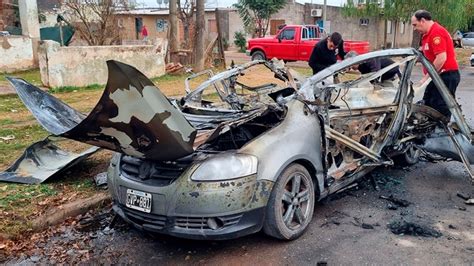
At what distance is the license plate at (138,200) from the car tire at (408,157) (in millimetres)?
3666

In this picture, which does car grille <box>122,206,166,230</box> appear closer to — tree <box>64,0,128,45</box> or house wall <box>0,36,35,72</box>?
house wall <box>0,36,35,72</box>

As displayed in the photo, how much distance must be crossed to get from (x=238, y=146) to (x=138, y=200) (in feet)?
3.29

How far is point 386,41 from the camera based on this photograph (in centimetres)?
3209

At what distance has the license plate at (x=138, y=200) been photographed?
3.49m

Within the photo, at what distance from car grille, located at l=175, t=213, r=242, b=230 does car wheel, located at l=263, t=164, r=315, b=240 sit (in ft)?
1.10

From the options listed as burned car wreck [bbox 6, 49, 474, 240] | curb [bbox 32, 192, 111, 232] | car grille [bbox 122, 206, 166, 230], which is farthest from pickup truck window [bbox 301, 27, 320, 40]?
car grille [bbox 122, 206, 166, 230]

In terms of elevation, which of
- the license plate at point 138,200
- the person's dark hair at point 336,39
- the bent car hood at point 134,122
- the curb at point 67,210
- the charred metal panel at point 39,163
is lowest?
the curb at point 67,210

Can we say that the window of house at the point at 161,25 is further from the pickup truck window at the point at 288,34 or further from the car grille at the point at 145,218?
the car grille at the point at 145,218

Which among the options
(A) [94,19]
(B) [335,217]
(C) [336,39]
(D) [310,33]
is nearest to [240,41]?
(D) [310,33]

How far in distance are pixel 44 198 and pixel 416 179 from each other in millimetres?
4284

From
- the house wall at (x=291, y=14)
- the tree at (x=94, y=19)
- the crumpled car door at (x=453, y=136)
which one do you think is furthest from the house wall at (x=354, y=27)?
the crumpled car door at (x=453, y=136)

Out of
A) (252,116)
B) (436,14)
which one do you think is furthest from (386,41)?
(252,116)

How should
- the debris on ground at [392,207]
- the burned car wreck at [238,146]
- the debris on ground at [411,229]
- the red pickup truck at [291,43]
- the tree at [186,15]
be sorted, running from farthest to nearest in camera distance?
1. the red pickup truck at [291,43]
2. the tree at [186,15]
3. the debris on ground at [392,207]
4. the debris on ground at [411,229]
5. the burned car wreck at [238,146]

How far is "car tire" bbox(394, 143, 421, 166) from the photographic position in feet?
19.2
